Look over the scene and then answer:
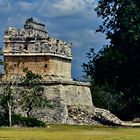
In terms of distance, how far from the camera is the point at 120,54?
45469 millimetres

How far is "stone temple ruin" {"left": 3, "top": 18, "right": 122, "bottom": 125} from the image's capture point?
5497cm

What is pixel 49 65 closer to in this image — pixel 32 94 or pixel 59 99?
pixel 59 99

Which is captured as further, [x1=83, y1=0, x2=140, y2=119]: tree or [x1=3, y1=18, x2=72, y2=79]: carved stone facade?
[x1=3, y1=18, x2=72, y2=79]: carved stone facade

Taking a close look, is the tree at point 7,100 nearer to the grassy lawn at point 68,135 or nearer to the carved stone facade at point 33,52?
the carved stone facade at point 33,52

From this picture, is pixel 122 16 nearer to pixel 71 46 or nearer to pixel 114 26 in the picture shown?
pixel 114 26

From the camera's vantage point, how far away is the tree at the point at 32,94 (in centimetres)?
5038

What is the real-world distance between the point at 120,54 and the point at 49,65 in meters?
13.3

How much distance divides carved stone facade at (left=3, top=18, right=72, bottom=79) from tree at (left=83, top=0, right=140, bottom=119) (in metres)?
8.62

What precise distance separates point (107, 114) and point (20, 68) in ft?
33.7

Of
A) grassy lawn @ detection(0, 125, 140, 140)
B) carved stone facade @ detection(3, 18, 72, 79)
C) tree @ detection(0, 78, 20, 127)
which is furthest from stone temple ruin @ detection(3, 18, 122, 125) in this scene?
grassy lawn @ detection(0, 125, 140, 140)

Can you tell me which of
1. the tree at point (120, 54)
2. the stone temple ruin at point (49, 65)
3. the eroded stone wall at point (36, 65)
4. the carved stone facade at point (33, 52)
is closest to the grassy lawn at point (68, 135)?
the tree at point (120, 54)

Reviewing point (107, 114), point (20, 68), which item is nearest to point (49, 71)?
point (20, 68)

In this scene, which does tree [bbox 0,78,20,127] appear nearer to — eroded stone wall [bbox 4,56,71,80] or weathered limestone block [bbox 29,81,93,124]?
weathered limestone block [bbox 29,81,93,124]

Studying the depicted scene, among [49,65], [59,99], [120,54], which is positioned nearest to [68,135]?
[120,54]
